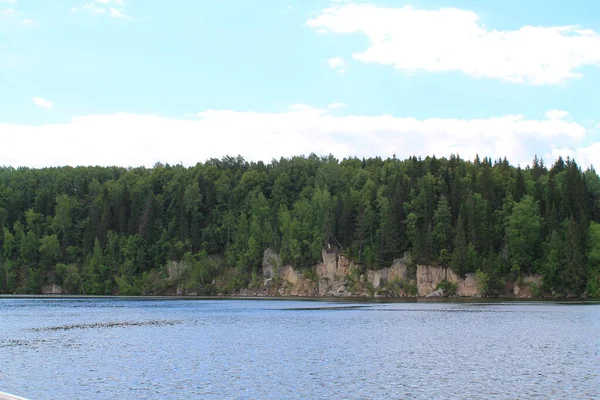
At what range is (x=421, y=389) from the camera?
37.5m

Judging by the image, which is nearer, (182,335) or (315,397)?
(315,397)

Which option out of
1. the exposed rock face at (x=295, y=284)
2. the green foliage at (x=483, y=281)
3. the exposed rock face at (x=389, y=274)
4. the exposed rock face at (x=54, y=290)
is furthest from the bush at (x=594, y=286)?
the exposed rock face at (x=54, y=290)

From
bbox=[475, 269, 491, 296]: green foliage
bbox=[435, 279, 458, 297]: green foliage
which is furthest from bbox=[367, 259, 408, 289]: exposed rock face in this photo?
bbox=[475, 269, 491, 296]: green foliage

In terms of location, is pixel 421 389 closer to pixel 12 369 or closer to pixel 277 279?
pixel 12 369

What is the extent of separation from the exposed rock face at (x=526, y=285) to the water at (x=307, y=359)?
222 feet

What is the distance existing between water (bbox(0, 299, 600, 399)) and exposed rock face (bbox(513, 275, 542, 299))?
6754 cm

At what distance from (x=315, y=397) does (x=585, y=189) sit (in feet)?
468

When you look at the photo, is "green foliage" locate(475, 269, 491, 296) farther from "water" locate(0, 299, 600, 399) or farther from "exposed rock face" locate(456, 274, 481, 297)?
"water" locate(0, 299, 600, 399)

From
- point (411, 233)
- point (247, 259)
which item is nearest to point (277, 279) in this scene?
point (247, 259)

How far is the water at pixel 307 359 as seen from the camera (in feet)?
123

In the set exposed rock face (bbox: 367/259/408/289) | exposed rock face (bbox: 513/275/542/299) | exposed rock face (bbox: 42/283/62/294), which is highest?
exposed rock face (bbox: 367/259/408/289)

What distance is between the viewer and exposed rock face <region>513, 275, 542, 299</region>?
14788cm

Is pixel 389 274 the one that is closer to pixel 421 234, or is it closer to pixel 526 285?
pixel 421 234

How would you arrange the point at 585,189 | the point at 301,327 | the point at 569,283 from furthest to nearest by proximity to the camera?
the point at 585,189, the point at 569,283, the point at 301,327
